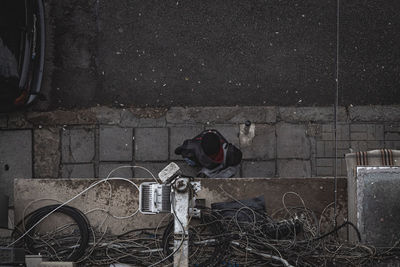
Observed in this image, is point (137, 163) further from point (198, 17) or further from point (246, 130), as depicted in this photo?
point (198, 17)

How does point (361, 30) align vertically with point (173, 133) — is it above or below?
above

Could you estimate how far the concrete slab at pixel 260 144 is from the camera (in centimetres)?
573

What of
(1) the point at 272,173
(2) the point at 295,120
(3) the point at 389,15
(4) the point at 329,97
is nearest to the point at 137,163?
(1) the point at 272,173

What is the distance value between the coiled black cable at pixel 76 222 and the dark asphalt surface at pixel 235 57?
5.51 feet

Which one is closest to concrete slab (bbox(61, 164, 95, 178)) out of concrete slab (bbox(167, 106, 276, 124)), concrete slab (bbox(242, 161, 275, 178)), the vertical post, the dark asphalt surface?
the dark asphalt surface

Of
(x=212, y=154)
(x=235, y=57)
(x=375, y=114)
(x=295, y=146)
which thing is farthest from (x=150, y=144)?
(x=375, y=114)

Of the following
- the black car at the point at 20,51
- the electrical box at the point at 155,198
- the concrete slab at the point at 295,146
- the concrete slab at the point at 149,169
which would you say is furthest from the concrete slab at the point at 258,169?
the black car at the point at 20,51

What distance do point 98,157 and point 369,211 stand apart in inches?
137

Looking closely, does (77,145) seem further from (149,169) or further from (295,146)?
(295,146)

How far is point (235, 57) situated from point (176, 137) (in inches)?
53.6

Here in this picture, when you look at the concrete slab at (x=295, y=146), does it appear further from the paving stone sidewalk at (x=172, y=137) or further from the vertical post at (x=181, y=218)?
the vertical post at (x=181, y=218)

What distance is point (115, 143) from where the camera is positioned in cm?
575

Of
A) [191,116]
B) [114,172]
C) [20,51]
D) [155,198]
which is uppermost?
[20,51]

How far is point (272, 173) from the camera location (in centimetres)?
573
